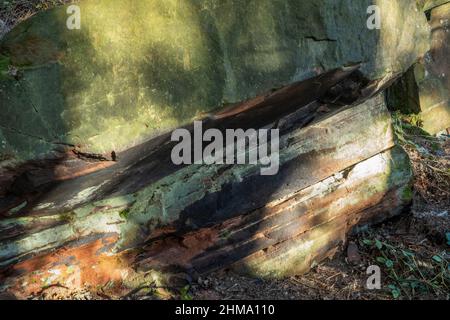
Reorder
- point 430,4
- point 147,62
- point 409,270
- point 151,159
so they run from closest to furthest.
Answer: point 147,62 → point 151,159 → point 409,270 → point 430,4

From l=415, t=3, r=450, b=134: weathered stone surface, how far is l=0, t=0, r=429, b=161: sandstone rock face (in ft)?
9.82

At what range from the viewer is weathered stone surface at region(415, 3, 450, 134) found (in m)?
5.32

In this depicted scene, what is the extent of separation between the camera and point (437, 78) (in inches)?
217

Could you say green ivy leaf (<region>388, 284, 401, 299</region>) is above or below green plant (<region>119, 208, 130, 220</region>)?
below

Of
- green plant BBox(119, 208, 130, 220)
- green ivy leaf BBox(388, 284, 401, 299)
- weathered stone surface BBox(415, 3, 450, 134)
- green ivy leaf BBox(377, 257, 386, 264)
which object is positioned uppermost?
weathered stone surface BBox(415, 3, 450, 134)

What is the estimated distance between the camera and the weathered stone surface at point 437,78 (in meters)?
5.32

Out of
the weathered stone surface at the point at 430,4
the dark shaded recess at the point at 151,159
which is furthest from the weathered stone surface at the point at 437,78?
the dark shaded recess at the point at 151,159

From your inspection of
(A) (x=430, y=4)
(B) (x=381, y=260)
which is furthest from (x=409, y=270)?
(A) (x=430, y=4)

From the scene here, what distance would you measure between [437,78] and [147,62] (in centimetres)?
430

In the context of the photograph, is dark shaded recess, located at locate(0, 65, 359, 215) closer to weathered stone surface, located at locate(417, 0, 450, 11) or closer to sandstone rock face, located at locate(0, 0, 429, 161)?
sandstone rock face, located at locate(0, 0, 429, 161)

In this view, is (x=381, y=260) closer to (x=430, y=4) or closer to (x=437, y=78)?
(x=437, y=78)

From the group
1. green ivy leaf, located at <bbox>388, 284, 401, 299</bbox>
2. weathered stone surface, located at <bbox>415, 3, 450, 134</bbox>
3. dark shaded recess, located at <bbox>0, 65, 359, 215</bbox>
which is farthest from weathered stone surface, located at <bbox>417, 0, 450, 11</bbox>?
green ivy leaf, located at <bbox>388, 284, 401, 299</bbox>

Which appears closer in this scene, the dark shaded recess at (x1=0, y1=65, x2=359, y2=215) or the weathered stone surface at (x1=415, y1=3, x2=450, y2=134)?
the dark shaded recess at (x1=0, y1=65, x2=359, y2=215)
